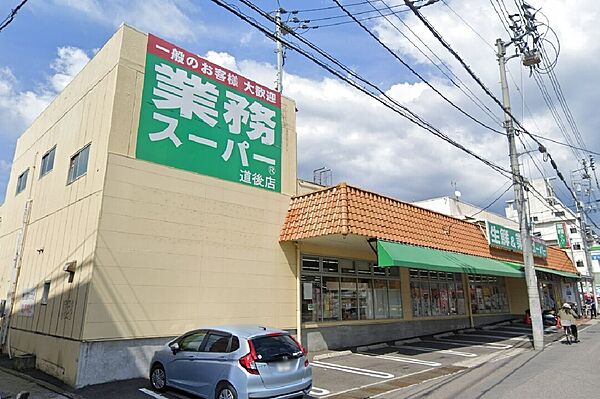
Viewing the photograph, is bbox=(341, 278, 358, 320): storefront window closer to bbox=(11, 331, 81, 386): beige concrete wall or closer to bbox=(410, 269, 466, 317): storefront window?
bbox=(410, 269, 466, 317): storefront window

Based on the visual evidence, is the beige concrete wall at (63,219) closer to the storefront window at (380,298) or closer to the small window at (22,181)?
the small window at (22,181)

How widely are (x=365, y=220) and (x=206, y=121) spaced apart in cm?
552

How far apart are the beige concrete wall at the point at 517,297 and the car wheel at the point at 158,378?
23107mm

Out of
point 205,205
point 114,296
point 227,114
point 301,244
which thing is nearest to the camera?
point 114,296

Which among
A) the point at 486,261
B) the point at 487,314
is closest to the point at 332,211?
the point at 486,261

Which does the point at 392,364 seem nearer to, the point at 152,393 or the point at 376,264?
the point at 376,264

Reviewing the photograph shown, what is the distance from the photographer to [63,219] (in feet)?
35.6

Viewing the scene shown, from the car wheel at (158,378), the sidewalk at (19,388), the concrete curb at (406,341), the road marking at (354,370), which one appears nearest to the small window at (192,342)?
the car wheel at (158,378)

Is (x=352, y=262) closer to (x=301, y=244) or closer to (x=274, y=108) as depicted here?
(x=301, y=244)

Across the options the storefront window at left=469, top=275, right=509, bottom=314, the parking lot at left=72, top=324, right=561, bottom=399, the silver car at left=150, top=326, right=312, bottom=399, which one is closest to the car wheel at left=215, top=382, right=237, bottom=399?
the silver car at left=150, top=326, right=312, bottom=399

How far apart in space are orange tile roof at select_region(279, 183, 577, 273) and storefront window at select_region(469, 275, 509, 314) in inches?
242

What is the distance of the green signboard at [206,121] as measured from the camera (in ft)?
34.1

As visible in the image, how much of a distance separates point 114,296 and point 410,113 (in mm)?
8064

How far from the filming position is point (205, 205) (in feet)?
35.6
